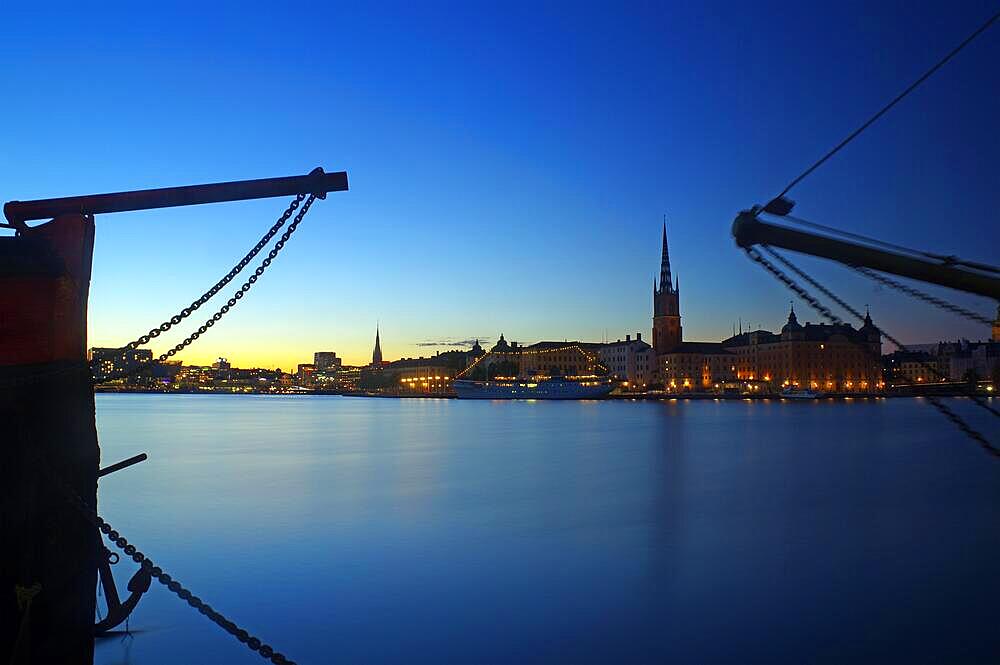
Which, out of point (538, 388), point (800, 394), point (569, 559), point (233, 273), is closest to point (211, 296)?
point (233, 273)

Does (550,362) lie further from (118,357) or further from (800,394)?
(118,357)

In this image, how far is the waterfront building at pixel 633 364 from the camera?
16612cm

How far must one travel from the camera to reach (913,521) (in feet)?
68.0

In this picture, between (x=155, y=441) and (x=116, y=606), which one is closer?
(x=116, y=606)

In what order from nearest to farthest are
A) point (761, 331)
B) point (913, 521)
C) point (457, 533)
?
point (457, 533) < point (913, 521) < point (761, 331)

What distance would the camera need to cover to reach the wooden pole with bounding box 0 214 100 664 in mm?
4840

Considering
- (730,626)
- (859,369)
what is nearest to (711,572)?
(730,626)

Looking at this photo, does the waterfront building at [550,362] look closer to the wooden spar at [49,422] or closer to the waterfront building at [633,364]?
the waterfront building at [633,364]

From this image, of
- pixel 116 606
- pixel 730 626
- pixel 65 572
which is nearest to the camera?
pixel 65 572

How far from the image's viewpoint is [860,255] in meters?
7.12

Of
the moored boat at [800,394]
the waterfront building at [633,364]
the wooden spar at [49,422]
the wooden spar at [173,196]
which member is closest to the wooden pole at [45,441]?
the wooden spar at [49,422]

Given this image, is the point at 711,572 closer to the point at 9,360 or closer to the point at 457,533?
the point at 457,533

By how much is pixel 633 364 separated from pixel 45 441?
168 metres

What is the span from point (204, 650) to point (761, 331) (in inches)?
6820
